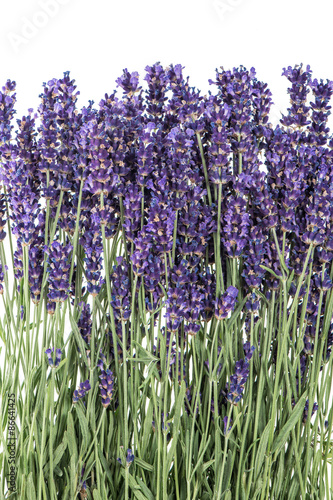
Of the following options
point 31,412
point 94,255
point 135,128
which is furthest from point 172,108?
point 31,412

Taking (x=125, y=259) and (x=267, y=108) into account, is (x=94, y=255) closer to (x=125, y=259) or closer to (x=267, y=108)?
(x=125, y=259)

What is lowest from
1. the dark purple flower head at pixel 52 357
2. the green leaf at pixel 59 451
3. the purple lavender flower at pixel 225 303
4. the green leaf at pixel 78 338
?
the green leaf at pixel 59 451

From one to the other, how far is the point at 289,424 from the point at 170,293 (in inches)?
13.0

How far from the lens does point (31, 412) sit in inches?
39.7

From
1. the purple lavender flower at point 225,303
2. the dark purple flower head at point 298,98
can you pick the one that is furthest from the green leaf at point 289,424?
the dark purple flower head at point 298,98

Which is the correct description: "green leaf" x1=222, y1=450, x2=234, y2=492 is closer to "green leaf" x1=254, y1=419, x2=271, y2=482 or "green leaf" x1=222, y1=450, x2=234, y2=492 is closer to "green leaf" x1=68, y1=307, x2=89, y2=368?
"green leaf" x1=254, y1=419, x2=271, y2=482

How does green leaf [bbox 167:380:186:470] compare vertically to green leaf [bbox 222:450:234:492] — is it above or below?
above

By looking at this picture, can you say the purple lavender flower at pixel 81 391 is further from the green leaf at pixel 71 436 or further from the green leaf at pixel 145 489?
the green leaf at pixel 145 489

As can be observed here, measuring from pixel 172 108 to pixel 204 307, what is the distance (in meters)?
0.40

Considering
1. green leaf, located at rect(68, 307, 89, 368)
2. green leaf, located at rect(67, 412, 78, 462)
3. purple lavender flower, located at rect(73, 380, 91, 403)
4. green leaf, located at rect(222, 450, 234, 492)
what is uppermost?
green leaf, located at rect(68, 307, 89, 368)

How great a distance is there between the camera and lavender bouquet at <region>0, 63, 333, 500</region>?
91 centimetres

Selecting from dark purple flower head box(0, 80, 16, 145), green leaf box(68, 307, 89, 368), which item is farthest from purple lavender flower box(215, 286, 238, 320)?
dark purple flower head box(0, 80, 16, 145)

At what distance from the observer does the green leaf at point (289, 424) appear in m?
0.93

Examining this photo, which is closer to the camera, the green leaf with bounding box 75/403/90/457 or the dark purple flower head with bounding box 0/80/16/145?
the green leaf with bounding box 75/403/90/457
